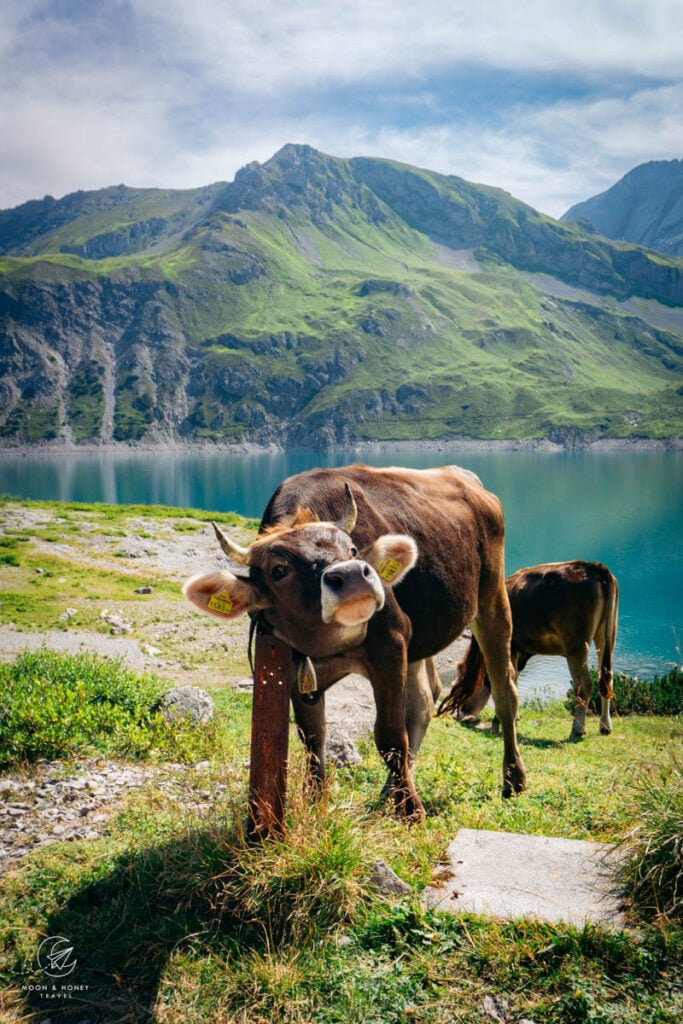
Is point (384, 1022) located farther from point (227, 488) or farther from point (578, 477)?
point (578, 477)

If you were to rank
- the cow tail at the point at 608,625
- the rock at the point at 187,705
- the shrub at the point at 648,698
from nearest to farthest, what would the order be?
the rock at the point at 187,705 → the cow tail at the point at 608,625 → the shrub at the point at 648,698

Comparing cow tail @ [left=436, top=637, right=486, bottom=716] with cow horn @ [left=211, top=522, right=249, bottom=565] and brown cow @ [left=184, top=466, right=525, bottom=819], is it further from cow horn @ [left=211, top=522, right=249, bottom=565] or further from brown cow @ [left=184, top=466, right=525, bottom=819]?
cow horn @ [left=211, top=522, right=249, bottom=565]

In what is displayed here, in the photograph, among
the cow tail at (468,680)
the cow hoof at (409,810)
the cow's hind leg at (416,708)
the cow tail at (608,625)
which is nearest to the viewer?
the cow hoof at (409,810)

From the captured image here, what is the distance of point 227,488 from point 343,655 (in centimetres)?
12446

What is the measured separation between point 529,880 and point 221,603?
3.22 metres

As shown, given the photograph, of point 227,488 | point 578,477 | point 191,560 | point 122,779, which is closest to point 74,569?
point 191,560

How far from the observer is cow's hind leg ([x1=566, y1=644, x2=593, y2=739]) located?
14289 mm

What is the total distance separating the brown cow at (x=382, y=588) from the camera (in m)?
5.25

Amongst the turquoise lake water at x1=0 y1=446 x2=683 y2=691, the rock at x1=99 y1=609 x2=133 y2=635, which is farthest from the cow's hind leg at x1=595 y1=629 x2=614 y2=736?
the rock at x1=99 y1=609 x2=133 y2=635

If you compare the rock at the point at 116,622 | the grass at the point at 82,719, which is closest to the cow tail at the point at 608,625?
the grass at the point at 82,719

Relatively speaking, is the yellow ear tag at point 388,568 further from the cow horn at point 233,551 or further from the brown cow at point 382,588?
the cow horn at point 233,551

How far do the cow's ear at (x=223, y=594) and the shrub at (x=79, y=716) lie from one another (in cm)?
424

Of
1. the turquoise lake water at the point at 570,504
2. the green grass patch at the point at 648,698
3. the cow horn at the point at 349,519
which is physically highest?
the cow horn at the point at 349,519

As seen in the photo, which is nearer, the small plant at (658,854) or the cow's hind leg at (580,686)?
the small plant at (658,854)
